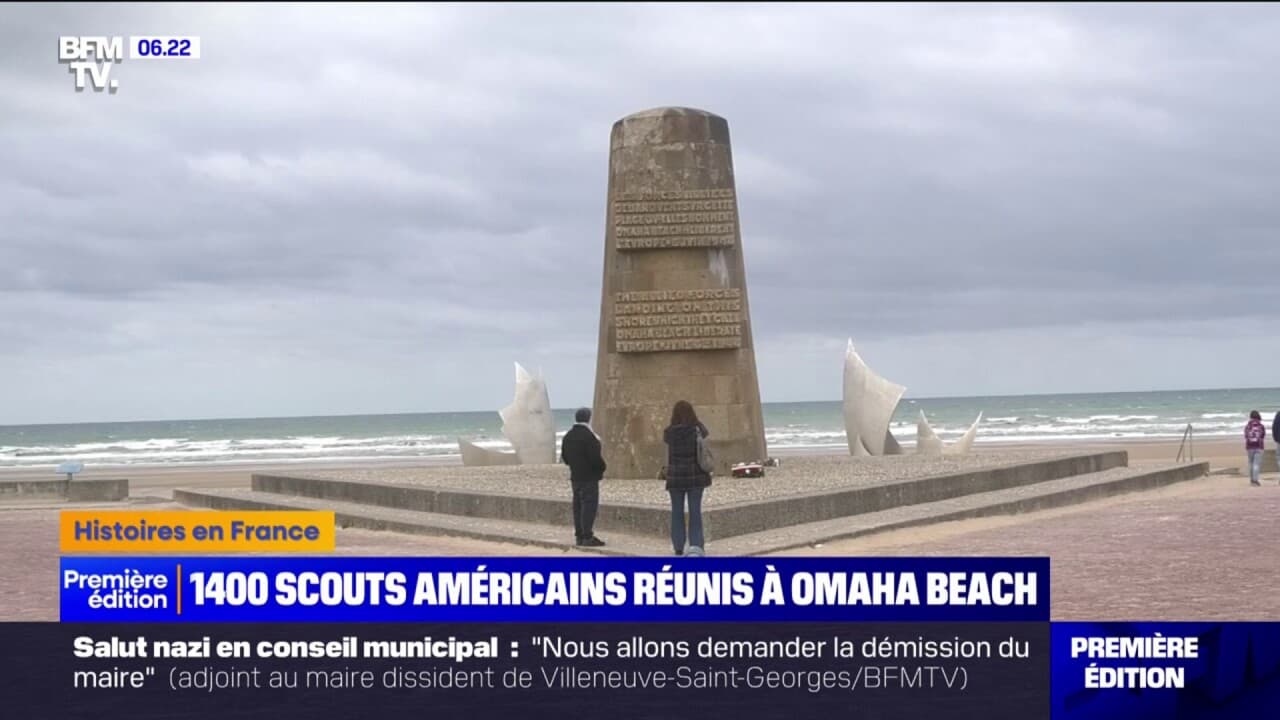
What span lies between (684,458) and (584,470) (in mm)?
952

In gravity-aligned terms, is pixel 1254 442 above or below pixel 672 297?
below

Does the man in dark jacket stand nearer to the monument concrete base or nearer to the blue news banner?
the monument concrete base

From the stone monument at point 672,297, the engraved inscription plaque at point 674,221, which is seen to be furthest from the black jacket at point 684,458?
the engraved inscription plaque at point 674,221

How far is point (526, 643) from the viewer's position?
24.4ft

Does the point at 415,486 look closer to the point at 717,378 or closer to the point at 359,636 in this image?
the point at 717,378

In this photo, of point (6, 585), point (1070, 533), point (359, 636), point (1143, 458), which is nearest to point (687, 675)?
point (359, 636)

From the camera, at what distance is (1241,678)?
541 centimetres

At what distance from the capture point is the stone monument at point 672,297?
1644 cm

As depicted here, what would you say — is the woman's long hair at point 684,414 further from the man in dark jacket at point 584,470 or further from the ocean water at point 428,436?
the ocean water at point 428,436

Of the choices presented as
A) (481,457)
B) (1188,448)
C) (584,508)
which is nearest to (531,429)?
(481,457)

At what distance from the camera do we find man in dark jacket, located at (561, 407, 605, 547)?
1149 centimetres

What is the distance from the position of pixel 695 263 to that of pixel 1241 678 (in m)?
11.5

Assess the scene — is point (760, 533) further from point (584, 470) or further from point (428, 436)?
point (428, 436)

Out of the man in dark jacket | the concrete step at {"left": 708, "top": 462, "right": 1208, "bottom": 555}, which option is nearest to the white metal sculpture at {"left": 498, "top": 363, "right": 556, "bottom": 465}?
the concrete step at {"left": 708, "top": 462, "right": 1208, "bottom": 555}
